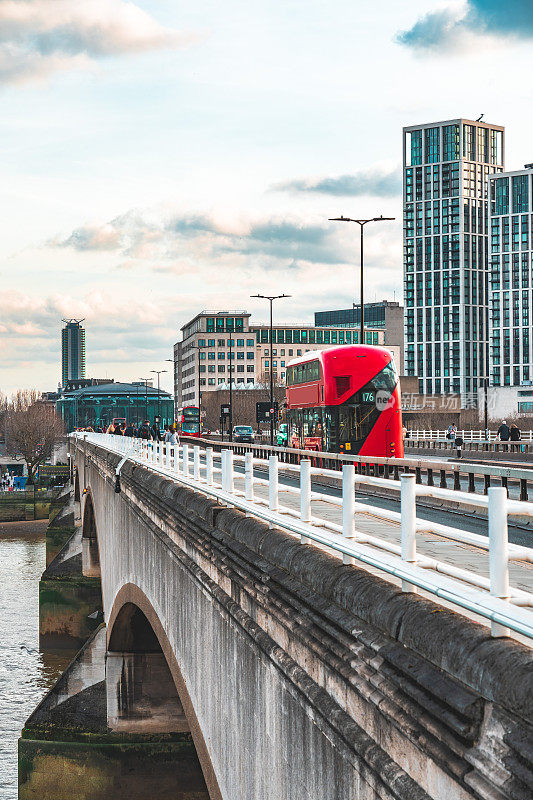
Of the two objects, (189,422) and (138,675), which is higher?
(189,422)

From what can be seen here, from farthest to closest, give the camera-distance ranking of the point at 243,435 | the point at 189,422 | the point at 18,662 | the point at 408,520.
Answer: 1. the point at 189,422
2. the point at 243,435
3. the point at 18,662
4. the point at 408,520

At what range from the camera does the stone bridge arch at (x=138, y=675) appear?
20688 mm

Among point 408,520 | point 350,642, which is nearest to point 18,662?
point 350,642

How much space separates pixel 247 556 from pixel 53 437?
14055cm

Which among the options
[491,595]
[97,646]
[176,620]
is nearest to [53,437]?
[97,646]

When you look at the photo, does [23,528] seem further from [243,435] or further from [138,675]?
[138,675]

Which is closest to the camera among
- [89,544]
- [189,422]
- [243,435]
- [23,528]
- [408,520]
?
[408,520]

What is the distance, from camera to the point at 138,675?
80.3 ft

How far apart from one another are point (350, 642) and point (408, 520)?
0.87 m

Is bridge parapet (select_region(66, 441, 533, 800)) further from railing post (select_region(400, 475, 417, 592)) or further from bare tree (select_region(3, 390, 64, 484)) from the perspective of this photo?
bare tree (select_region(3, 390, 64, 484))

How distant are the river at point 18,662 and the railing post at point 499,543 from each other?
70.6 feet

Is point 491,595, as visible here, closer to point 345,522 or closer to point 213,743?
point 345,522

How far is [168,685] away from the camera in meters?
22.6

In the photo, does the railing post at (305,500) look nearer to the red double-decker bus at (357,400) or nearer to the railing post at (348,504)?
the railing post at (348,504)
